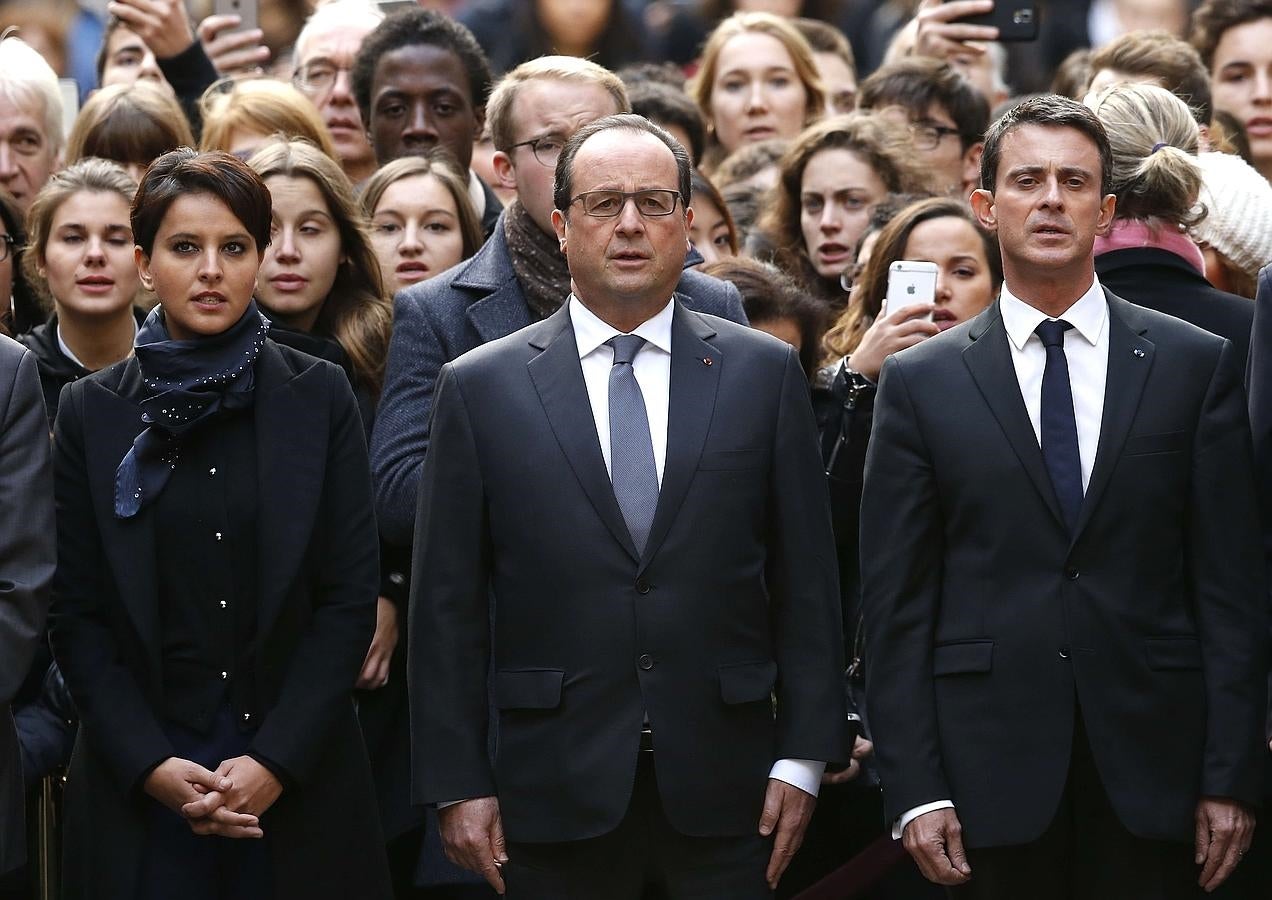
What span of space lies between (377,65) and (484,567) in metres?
3.22

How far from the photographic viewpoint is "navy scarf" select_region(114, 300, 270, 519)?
4.83 meters

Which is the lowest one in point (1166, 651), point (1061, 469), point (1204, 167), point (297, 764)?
point (297, 764)

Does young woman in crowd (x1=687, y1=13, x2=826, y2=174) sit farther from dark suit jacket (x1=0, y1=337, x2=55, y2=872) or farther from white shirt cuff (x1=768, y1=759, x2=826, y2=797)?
white shirt cuff (x1=768, y1=759, x2=826, y2=797)

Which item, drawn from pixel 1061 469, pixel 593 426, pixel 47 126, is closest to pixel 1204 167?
pixel 1061 469

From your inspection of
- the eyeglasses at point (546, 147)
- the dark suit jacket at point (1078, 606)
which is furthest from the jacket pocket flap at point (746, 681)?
the eyeglasses at point (546, 147)

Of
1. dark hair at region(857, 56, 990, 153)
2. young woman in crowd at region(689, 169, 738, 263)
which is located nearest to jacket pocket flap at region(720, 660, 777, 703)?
young woman in crowd at region(689, 169, 738, 263)

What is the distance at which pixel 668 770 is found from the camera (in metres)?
4.38

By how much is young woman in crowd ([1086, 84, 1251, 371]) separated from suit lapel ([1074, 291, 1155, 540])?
0.62 meters

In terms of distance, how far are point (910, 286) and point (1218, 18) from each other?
3.22 m

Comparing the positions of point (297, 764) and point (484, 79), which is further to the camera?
point (484, 79)

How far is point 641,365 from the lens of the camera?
15.2 feet

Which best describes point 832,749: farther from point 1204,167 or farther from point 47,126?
point 47,126

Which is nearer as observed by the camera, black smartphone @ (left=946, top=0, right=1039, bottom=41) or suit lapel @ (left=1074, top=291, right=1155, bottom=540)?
suit lapel @ (left=1074, top=291, right=1155, bottom=540)

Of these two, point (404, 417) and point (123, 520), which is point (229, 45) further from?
point (123, 520)
